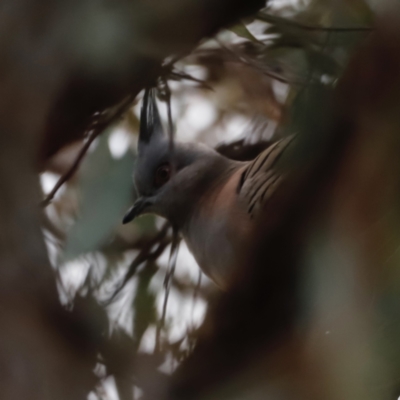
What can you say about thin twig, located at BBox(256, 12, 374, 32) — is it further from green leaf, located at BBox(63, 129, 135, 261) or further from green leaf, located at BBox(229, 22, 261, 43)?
green leaf, located at BBox(63, 129, 135, 261)

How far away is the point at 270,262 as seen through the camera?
1.68 ft

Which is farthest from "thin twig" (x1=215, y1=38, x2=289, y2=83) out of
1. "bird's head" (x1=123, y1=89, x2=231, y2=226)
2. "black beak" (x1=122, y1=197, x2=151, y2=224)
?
"black beak" (x1=122, y1=197, x2=151, y2=224)

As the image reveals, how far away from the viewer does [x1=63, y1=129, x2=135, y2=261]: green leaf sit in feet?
2.04

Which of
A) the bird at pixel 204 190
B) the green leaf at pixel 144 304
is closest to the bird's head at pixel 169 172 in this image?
the bird at pixel 204 190

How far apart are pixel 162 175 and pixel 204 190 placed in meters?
0.07

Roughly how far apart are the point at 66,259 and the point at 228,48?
0.91 ft

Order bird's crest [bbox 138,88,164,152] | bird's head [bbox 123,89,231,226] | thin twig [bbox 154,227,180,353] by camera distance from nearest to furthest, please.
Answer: thin twig [bbox 154,227,180,353]
bird's crest [bbox 138,88,164,152]
bird's head [bbox 123,89,231,226]

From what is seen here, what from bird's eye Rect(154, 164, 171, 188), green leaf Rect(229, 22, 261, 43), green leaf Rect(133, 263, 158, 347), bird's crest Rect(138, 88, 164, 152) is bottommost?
bird's eye Rect(154, 164, 171, 188)

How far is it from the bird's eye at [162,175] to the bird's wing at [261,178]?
0.18 m

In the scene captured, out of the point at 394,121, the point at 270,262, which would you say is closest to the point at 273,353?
the point at 270,262

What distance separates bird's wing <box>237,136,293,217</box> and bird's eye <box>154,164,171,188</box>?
0.59 feet

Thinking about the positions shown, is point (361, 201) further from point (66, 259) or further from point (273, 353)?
point (66, 259)

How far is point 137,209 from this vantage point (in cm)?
80

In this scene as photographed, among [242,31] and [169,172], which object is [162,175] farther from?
Answer: [242,31]
